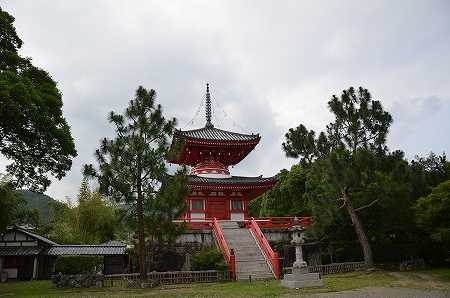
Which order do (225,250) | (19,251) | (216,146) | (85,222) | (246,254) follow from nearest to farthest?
1. (225,250)
2. (246,254)
3. (19,251)
4. (216,146)
5. (85,222)

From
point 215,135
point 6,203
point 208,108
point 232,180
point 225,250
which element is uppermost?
point 208,108

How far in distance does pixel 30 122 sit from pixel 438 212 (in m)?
18.1

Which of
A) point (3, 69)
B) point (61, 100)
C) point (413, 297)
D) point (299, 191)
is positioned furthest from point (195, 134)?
point (413, 297)

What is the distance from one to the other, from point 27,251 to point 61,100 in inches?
634

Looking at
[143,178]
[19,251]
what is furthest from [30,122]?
[19,251]

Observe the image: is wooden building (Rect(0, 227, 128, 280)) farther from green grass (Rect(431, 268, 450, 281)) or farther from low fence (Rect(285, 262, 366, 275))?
green grass (Rect(431, 268, 450, 281))

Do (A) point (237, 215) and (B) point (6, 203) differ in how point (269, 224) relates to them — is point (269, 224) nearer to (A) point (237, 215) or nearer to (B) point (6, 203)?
(A) point (237, 215)

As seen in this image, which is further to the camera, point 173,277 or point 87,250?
point 87,250

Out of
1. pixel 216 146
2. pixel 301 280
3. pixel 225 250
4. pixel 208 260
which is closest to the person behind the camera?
pixel 301 280

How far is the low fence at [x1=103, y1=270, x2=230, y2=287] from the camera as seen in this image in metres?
19.4

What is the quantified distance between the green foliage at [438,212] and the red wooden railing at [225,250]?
378 inches

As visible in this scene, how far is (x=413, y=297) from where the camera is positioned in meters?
12.9

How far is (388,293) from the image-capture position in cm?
1410

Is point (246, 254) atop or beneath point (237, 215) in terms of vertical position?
beneath
